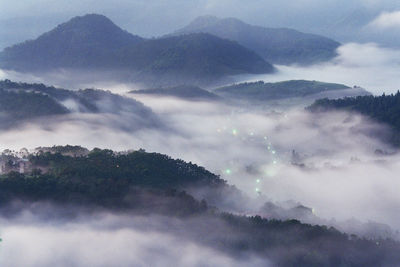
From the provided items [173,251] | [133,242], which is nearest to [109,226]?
[133,242]

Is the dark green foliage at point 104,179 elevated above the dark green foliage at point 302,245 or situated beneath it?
elevated above

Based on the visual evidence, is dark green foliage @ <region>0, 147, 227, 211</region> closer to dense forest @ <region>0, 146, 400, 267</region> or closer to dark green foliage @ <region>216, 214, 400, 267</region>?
dense forest @ <region>0, 146, 400, 267</region>

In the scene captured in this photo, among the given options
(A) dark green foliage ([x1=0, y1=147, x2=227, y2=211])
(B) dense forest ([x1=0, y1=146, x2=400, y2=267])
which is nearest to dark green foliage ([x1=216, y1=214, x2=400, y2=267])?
(B) dense forest ([x1=0, y1=146, x2=400, y2=267])

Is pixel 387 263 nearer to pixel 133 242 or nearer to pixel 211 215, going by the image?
pixel 211 215

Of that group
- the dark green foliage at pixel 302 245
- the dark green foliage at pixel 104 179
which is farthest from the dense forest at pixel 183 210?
the dark green foliage at pixel 104 179

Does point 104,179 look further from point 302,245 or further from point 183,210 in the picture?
point 302,245

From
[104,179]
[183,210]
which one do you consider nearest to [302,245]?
[183,210]

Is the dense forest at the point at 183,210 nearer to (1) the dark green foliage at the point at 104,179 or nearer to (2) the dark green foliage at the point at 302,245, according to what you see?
(2) the dark green foliage at the point at 302,245

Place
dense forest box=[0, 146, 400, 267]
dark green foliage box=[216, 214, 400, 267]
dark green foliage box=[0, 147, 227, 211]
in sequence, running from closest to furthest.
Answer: dark green foliage box=[216, 214, 400, 267]
dense forest box=[0, 146, 400, 267]
dark green foliage box=[0, 147, 227, 211]
